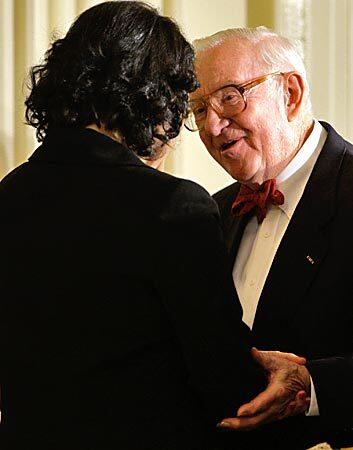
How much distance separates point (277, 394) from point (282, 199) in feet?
2.39

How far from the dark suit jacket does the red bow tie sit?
5.0 inches

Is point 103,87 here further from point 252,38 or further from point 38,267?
point 252,38

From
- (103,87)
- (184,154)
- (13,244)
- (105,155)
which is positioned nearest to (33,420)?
(13,244)

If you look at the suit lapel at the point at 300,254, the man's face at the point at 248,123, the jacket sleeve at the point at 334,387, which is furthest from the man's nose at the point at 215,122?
the jacket sleeve at the point at 334,387

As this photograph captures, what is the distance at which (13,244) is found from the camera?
1.61m

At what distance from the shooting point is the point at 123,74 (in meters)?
1.63

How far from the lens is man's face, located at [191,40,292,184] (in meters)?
2.46

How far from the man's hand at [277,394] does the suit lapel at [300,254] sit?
0.62 feet

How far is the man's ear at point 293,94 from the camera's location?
249 centimetres

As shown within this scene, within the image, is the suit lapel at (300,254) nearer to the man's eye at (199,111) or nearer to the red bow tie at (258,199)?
the red bow tie at (258,199)

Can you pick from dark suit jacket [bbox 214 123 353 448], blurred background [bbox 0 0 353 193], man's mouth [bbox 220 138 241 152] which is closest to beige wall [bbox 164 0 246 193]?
blurred background [bbox 0 0 353 193]

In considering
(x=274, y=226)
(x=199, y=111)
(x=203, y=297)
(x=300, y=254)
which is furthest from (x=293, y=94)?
(x=203, y=297)

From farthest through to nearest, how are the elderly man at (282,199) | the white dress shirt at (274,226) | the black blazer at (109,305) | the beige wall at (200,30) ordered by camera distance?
1. the beige wall at (200,30)
2. the white dress shirt at (274,226)
3. the elderly man at (282,199)
4. the black blazer at (109,305)

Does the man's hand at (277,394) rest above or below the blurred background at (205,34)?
below
